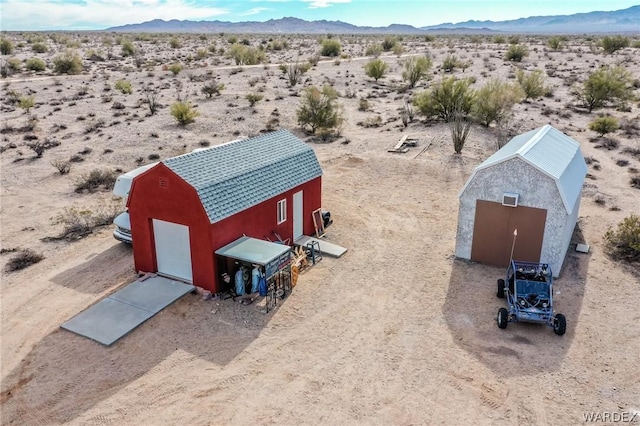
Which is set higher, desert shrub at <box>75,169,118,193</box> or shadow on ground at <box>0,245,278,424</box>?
desert shrub at <box>75,169,118,193</box>

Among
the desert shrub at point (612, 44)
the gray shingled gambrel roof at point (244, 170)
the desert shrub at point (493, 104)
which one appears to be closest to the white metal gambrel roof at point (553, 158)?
the gray shingled gambrel roof at point (244, 170)

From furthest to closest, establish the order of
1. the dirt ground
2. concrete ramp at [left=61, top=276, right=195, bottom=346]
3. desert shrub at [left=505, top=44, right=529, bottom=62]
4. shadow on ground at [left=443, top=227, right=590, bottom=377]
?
desert shrub at [left=505, top=44, right=529, bottom=62] < concrete ramp at [left=61, top=276, right=195, bottom=346] < shadow on ground at [left=443, top=227, right=590, bottom=377] < the dirt ground

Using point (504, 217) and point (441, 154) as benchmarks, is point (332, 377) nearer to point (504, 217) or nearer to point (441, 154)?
point (504, 217)

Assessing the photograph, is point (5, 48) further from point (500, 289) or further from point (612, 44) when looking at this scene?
point (612, 44)

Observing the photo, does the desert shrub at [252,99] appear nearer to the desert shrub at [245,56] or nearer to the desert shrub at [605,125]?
the desert shrub at [605,125]

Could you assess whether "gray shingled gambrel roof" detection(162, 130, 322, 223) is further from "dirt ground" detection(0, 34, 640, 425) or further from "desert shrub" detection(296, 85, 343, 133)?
"desert shrub" detection(296, 85, 343, 133)

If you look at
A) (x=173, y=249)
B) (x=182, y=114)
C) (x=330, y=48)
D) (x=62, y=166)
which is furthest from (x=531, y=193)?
(x=330, y=48)

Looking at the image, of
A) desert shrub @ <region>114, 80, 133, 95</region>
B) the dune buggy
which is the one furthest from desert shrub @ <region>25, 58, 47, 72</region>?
the dune buggy
